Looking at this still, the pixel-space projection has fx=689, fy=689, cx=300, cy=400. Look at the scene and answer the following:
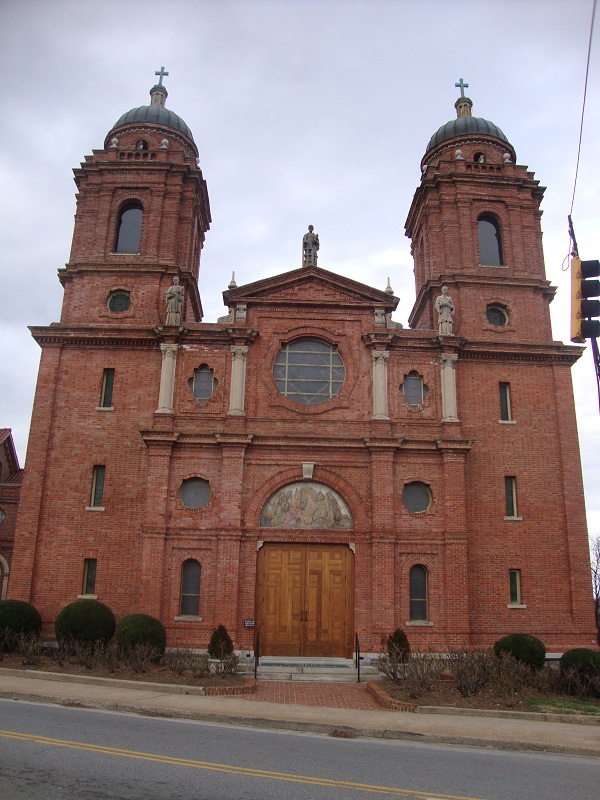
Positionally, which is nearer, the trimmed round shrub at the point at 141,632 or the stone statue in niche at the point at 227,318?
the trimmed round shrub at the point at 141,632

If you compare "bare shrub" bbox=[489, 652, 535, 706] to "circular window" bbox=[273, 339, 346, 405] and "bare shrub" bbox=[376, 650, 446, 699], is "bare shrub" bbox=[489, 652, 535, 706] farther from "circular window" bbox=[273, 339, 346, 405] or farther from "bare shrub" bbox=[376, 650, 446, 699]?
"circular window" bbox=[273, 339, 346, 405]

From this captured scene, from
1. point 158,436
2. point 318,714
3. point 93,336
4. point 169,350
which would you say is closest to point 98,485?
point 158,436

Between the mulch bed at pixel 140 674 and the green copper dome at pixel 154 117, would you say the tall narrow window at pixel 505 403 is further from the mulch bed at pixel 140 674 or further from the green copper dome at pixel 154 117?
the green copper dome at pixel 154 117

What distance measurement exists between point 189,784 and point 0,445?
29.5 meters

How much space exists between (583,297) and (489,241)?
61.0 feet

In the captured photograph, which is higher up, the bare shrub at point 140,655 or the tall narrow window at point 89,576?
the tall narrow window at point 89,576

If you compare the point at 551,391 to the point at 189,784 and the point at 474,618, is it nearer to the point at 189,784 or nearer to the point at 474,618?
the point at 474,618

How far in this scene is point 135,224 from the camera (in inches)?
1056

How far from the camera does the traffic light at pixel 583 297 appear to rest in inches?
367

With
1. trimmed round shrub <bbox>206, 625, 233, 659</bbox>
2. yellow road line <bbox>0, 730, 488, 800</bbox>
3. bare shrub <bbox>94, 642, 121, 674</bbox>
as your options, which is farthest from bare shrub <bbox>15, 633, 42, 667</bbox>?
yellow road line <bbox>0, 730, 488, 800</bbox>

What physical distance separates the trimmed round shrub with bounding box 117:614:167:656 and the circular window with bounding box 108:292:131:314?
11.2m

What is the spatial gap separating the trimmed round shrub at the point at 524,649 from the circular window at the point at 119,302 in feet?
54.9

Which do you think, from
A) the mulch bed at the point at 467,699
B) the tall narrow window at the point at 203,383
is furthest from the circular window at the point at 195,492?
the mulch bed at the point at 467,699

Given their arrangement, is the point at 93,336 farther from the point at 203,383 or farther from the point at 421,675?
the point at 421,675
